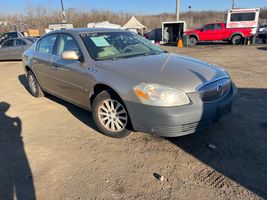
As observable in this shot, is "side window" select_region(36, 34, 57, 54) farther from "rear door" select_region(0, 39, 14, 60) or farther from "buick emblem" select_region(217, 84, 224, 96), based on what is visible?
"rear door" select_region(0, 39, 14, 60)

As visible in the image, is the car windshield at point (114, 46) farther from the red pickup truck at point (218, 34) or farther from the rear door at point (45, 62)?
the red pickup truck at point (218, 34)

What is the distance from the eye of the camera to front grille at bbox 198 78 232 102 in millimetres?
3033

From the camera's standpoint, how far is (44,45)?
5.07m

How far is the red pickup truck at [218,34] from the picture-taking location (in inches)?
844

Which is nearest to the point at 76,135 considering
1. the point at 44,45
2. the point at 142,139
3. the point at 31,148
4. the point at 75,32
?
the point at 31,148

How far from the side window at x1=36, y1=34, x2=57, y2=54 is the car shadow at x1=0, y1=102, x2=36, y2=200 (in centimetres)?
153

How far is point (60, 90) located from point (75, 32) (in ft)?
3.56

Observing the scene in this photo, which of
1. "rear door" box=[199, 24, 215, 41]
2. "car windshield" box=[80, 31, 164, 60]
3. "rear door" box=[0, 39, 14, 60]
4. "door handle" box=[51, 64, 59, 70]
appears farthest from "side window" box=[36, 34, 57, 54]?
"rear door" box=[199, 24, 215, 41]

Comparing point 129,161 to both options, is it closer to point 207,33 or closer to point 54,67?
point 54,67

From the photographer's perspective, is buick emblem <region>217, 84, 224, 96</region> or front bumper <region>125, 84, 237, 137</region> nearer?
front bumper <region>125, 84, 237, 137</region>

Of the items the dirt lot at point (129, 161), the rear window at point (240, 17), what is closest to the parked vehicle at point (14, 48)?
the dirt lot at point (129, 161)

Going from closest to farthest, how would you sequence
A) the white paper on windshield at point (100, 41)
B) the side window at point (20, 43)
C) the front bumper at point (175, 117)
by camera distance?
1. the front bumper at point (175, 117)
2. the white paper on windshield at point (100, 41)
3. the side window at point (20, 43)

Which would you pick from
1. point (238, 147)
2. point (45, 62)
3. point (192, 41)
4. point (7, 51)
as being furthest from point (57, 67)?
point (192, 41)

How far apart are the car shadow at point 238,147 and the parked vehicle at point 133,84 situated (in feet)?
1.32
